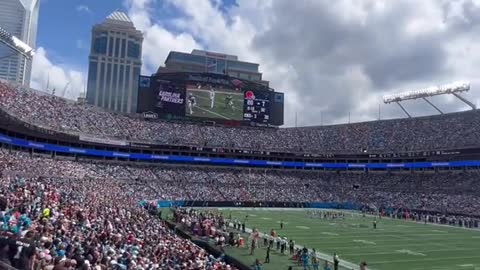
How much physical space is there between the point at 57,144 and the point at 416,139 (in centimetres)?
5444

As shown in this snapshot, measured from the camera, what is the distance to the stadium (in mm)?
36938

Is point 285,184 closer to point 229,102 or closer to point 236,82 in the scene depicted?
point 229,102

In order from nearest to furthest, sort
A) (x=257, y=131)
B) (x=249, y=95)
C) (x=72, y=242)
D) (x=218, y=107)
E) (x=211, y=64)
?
(x=72, y=242) < (x=218, y=107) < (x=249, y=95) < (x=257, y=131) < (x=211, y=64)

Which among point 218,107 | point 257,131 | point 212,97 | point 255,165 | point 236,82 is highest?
point 236,82

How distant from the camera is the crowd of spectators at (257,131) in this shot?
6194 centimetres

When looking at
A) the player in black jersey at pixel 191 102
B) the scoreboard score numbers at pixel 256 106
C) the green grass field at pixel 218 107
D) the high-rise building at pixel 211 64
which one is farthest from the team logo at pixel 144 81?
the high-rise building at pixel 211 64

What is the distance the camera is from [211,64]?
156 m

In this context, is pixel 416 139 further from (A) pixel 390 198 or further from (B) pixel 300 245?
(B) pixel 300 245

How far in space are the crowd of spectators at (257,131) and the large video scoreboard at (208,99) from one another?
16.0 feet

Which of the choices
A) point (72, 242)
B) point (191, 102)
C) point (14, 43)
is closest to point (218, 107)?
point (191, 102)

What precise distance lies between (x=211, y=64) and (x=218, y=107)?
85839 millimetres

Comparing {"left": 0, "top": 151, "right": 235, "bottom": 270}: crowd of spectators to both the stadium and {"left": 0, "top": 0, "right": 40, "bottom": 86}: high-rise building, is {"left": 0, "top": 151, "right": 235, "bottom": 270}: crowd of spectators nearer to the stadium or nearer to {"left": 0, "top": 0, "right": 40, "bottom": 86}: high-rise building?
the stadium

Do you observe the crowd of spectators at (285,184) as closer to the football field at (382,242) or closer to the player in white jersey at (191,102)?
the player in white jersey at (191,102)

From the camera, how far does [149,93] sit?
6919 centimetres
